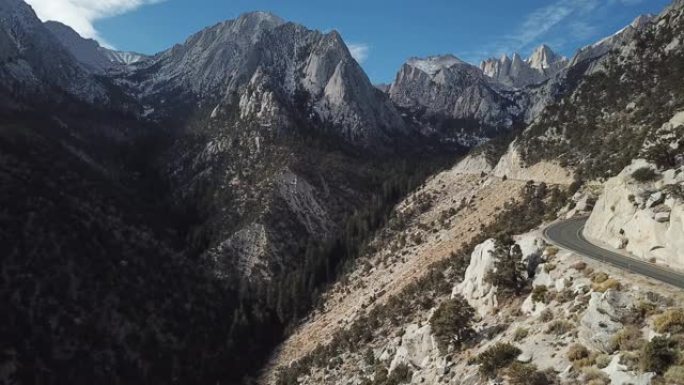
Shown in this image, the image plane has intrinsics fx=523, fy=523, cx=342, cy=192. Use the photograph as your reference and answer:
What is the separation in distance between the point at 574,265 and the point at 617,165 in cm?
3374

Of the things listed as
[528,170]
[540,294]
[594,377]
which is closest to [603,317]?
[594,377]

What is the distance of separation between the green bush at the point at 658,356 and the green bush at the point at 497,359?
7868 mm

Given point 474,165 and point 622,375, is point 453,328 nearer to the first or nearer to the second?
point 622,375

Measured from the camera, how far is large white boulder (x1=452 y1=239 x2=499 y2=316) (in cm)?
4003

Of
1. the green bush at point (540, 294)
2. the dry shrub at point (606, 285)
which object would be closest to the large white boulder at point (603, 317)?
the dry shrub at point (606, 285)

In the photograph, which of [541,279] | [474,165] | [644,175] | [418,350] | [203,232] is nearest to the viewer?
[541,279]

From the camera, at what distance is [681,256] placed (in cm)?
3203

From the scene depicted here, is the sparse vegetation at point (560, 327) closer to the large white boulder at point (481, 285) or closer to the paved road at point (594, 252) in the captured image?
the paved road at point (594, 252)

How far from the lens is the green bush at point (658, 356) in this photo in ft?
70.0

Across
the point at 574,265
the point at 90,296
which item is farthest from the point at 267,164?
the point at 574,265

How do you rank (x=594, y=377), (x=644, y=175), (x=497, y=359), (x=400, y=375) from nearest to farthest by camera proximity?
(x=594, y=377) < (x=497, y=359) < (x=644, y=175) < (x=400, y=375)

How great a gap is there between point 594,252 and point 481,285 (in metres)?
8.80

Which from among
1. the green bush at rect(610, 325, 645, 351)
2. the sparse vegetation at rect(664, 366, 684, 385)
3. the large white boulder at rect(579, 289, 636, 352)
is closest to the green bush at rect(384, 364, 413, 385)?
the large white boulder at rect(579, 289, 636, 352)

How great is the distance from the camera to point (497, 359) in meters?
29.1
